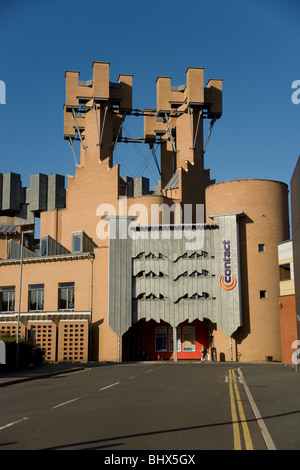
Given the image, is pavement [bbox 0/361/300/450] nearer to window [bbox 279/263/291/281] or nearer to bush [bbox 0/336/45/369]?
bush [bbox 0/336/45/369]

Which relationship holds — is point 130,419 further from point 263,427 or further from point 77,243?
point 77,243

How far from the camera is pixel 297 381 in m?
23.0

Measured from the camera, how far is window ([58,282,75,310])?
46.7 m

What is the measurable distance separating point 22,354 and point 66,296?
13614 mm

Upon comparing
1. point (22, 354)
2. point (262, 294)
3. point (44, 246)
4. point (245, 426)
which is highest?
point (44, 246)

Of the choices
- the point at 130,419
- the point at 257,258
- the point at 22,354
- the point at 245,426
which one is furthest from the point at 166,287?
the point at 245,426

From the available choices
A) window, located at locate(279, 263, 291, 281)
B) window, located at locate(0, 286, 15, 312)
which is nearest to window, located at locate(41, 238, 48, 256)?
window, located at locate(0, 286, 15, 312)

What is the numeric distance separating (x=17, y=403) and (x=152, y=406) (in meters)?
4.34

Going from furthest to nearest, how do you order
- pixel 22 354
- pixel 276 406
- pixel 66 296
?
1. pixel 66 296
2. pixel 22 354
3. pixel 276 406

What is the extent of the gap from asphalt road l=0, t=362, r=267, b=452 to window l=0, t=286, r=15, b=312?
29430 millimetres

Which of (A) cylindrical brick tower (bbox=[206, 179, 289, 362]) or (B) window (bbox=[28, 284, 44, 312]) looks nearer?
(A) cylindrical brick tower (bbox=[206, 179, 289, 362])

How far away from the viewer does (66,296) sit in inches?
1849
